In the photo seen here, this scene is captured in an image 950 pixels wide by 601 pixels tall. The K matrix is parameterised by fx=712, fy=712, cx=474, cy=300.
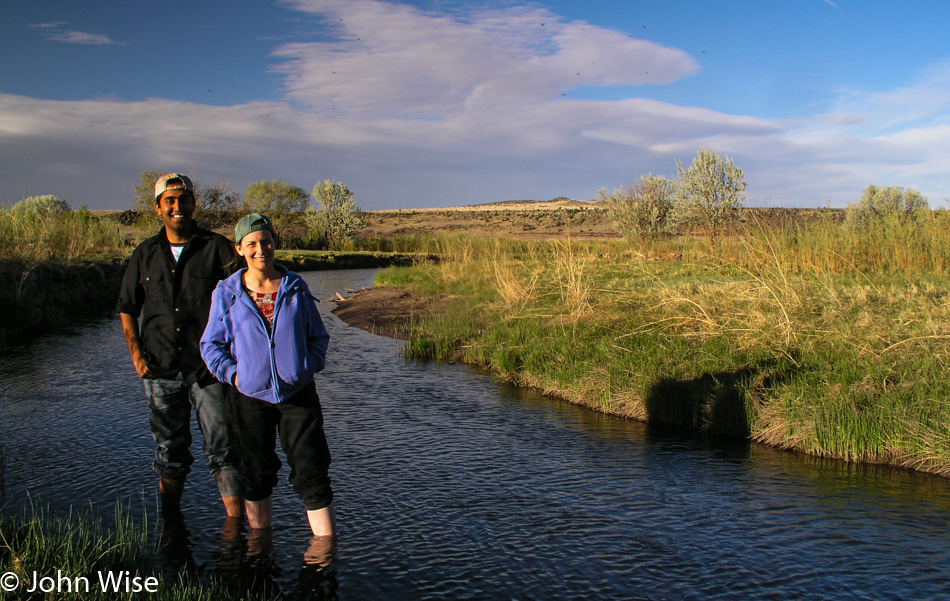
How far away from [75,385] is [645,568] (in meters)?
8.45

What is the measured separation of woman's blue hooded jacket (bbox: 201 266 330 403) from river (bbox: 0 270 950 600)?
1.18 metres

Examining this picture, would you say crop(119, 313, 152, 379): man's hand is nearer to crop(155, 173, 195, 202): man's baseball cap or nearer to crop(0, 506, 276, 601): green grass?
crop(155, 173, 195, 202): man's baseball cap

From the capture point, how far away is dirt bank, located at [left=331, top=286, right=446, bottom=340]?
16406mm

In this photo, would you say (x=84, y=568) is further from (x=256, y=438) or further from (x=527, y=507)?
(x=527, y=507)

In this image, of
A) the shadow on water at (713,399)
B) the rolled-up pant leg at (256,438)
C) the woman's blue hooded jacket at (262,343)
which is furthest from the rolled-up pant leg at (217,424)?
the shadow on water at (713,399)

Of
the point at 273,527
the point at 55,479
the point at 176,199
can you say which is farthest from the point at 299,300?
the point at 55,479

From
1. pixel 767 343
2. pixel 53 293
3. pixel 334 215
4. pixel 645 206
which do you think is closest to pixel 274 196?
pixel 334 215

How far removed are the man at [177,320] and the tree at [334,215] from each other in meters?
50.5

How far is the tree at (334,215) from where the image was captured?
193ft

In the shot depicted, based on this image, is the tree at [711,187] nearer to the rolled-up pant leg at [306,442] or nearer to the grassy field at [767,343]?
the grassy field at [767,343]

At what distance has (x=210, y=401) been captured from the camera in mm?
4352

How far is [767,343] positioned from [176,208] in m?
7.17

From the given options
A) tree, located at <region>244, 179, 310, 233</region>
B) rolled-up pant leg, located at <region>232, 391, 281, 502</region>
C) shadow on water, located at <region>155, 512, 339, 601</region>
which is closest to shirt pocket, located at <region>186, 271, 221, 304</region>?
rolled-up pant leg, located at <region>232, 391, 281, 502</region>

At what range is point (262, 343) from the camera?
3.87 metres
